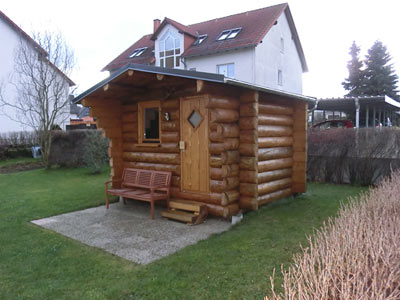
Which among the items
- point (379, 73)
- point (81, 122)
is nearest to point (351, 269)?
point (81, 122)

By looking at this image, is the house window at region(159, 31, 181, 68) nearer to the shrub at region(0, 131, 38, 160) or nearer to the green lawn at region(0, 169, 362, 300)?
the shrub at region(0, 131, 38, 160)

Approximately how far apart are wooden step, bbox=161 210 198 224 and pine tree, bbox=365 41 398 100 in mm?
34218

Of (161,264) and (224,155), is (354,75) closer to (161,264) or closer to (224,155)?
(224,155)

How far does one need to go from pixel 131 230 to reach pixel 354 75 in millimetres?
37351

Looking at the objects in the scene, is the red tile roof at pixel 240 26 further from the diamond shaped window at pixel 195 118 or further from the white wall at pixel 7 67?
the diamond shaped window at pixel 195 118

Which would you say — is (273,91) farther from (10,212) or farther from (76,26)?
(76,26)

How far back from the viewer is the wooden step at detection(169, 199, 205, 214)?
574 centimetres

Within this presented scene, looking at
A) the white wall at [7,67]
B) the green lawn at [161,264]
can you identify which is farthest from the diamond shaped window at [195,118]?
the white wall at [7,67]

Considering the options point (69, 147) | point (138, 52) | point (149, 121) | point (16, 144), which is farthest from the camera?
point (138, 52)

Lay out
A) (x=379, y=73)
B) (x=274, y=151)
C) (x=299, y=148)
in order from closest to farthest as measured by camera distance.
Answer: (x=274, y=151) → (x=299, y=148) → (x=379, y=73)

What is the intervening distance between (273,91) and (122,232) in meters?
3.84

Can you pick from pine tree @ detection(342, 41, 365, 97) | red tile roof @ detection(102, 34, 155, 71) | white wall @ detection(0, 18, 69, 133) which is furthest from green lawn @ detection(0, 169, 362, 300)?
pine tree @ detection(342, 41, 365, 97)

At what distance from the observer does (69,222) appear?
5.89 metres

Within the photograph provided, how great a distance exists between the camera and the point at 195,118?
608cm
